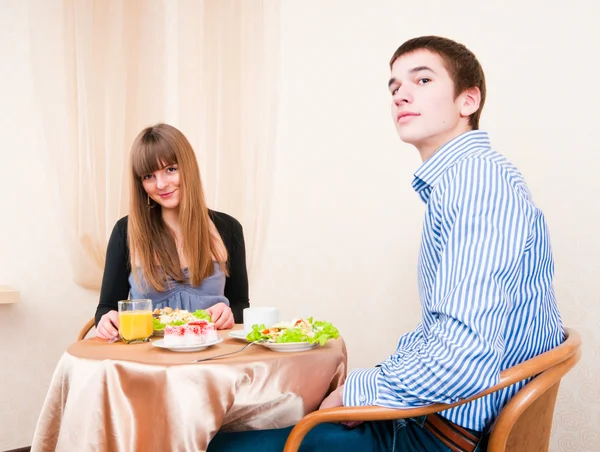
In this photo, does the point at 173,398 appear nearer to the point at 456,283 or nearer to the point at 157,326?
the point at 157,326

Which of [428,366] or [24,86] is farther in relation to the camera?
[24,86]

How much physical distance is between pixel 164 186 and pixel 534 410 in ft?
5.29

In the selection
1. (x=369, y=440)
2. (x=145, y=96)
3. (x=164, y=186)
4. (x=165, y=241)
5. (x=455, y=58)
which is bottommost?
(x=369, y=440)

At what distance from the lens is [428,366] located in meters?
1.08

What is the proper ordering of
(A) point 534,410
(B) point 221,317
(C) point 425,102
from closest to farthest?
(A) point 534,410, (C) point 425,102, (B) point 221,317

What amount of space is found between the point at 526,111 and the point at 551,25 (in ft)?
1.16

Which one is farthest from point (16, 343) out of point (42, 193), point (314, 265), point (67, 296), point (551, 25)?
→ point (551, 25)

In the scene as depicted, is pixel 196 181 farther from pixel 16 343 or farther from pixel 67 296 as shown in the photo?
pixel 16 343

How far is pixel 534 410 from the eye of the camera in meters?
1.22

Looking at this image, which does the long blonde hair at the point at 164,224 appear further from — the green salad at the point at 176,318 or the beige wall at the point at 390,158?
the beige wall at the point at 390,158

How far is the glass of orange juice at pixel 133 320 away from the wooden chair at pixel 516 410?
29.2 inches

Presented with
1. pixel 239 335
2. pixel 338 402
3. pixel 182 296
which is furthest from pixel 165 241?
pixel 338 402

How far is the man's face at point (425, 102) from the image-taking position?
1.36m

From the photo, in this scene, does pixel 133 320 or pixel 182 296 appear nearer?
pixel 133 320
